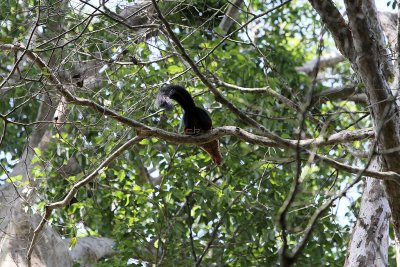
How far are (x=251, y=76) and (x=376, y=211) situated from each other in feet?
9.66

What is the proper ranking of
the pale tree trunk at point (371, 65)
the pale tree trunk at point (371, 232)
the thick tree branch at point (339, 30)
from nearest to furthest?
1. the pale tree trunk at point (371, 65)
2. the thick tree branch at point (339, 30)
3. the pale tree trunk at point (371, 232)

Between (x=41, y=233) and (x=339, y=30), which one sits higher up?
(x=339, y=30)

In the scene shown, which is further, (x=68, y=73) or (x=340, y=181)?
(x=340, y=181)

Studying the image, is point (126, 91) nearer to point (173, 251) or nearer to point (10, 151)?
point (173, 251)

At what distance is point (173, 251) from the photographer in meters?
6.74

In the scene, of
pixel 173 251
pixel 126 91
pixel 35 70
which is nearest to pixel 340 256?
pixel 173 251

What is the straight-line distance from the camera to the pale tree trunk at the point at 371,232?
15.4 feet

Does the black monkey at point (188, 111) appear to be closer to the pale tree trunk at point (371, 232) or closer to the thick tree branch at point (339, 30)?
the thick tree branch at point (339, 30)

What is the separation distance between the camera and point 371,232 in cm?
479

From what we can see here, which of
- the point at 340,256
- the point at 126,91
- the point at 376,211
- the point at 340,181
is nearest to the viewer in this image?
the point at 376,211

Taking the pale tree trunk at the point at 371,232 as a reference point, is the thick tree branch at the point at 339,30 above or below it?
above

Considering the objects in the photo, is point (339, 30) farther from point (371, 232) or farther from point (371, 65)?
point (371, 232)

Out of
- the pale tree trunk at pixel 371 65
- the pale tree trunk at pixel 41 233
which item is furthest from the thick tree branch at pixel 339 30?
the pale tree trunk at pixel 41 233

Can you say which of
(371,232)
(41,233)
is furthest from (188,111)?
(41,233)
